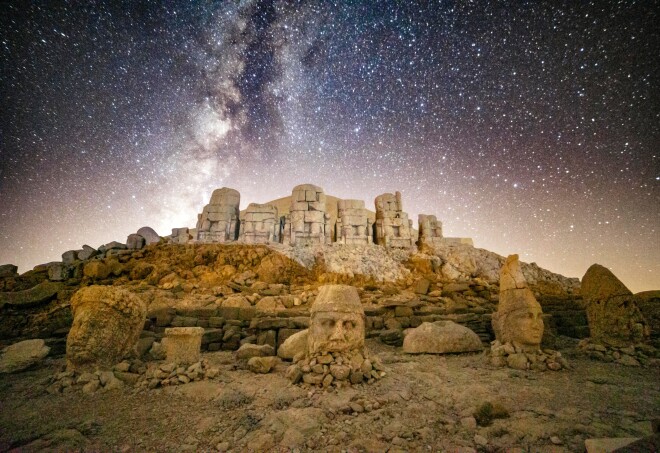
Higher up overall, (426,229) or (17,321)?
(426,229)

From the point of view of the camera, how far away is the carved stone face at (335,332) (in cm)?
491

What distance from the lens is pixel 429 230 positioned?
1677 centimetres

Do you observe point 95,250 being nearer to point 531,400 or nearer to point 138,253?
point 138,253

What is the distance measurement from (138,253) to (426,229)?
15.8 meters

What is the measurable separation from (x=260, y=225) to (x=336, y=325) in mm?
11910

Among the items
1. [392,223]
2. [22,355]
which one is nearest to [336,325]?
[22,355]

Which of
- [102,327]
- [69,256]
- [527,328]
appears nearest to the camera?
[102,327]

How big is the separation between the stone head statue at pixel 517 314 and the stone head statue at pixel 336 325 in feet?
11.6

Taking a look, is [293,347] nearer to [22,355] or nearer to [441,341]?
[441,341]

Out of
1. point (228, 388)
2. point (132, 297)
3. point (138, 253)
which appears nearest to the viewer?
point (228, 388)

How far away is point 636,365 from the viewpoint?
5.38 metres

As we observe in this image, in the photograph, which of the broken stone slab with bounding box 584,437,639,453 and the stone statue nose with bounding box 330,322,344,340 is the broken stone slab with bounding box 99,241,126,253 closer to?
the stone statue nose with bounding box 330,322,344,340

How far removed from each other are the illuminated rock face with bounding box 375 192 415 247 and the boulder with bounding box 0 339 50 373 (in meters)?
14.1

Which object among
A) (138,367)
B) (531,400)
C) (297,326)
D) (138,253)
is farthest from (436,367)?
(138,253)
